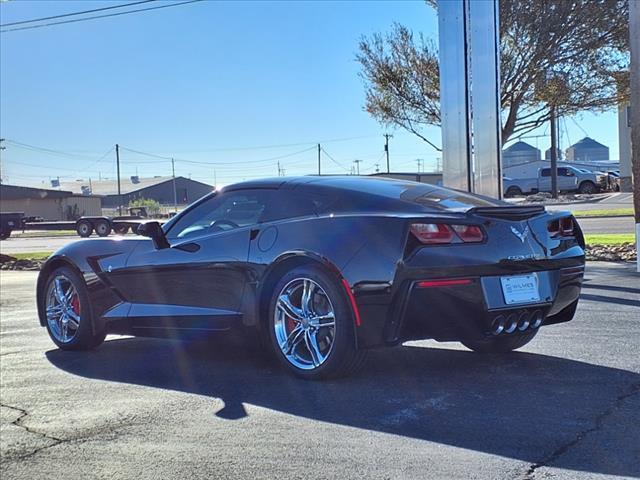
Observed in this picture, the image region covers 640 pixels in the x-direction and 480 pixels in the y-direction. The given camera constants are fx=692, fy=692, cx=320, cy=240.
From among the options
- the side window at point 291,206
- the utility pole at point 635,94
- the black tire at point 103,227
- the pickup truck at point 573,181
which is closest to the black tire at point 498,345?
the side window at point 291,206

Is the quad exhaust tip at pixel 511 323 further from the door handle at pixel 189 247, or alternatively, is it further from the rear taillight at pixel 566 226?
the door handle at pixel 189 247

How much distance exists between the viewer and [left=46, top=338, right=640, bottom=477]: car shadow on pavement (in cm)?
347

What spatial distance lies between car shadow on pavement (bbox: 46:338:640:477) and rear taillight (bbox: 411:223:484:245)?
96cm

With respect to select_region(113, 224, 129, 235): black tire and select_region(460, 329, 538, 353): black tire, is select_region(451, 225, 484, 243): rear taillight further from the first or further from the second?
select_region(113, 224, 129, 235): black tire

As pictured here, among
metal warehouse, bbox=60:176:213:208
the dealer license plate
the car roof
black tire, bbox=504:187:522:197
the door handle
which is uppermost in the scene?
metal warehouse, bbox=60:176:213:208

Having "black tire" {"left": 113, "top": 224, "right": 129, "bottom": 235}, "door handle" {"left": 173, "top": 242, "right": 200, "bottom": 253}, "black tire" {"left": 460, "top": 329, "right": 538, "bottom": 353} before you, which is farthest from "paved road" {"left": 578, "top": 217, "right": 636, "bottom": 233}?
"black tire" {"left": 113, "top": 224, "right": 129, "bottom": 235}

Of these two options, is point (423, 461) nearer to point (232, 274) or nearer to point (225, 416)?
point (225, 416)

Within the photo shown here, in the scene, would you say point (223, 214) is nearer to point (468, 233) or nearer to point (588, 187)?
point (468, 233)

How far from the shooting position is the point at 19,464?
3.45 m

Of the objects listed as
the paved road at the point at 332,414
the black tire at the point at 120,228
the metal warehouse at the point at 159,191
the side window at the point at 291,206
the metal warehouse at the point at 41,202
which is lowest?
the paved road at the point at 332,414

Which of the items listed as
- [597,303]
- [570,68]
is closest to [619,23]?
[570,68]

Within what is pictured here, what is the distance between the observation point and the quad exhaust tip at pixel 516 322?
4.34 m

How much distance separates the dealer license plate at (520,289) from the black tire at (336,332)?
0.98m

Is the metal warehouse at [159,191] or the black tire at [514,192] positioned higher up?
the metal warehouse at [159,191]
